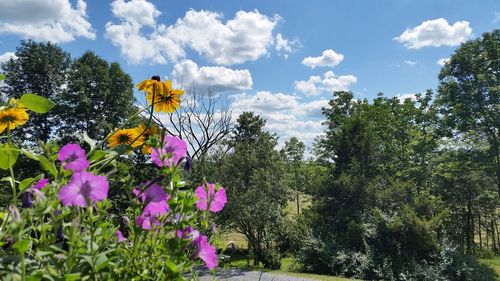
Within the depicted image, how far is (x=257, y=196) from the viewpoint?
16.0 m

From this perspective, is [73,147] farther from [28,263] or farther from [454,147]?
[454,147]

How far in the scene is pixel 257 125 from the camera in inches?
1075

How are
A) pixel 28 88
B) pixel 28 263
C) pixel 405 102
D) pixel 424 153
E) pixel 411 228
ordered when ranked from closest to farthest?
pixel 28 263, pixel 411 228, pixel 28 88, pixel 424 153, pixel 405 102

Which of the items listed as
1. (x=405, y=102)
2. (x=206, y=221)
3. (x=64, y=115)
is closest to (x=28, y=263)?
(x=206, y=221)

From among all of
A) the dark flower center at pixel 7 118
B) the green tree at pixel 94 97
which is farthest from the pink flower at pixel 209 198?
the green tree at pixel 94 97

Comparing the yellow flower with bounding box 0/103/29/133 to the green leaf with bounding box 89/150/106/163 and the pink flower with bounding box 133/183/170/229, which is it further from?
the pink flower with bounding box 133/183/170/229

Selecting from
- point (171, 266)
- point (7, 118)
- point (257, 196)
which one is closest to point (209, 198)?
point (171, 266)

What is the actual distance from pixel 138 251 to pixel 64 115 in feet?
75.0

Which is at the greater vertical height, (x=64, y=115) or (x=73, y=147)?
(x=64, y=115)

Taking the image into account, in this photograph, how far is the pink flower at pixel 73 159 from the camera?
714 millimetres

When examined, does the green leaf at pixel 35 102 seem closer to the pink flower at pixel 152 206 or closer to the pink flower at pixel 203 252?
the pink flower at pixel 152 206

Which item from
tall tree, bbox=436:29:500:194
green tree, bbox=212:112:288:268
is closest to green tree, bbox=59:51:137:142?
green tree, bbox=212:112:288:268

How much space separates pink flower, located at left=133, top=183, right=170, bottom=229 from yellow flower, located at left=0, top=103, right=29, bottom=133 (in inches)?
18.5

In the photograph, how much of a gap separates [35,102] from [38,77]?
23489mm
